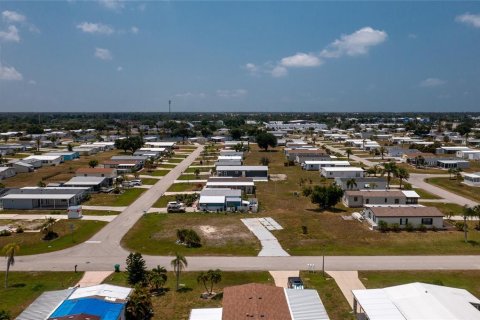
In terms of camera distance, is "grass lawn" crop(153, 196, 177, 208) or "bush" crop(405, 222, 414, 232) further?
"grass lawn" crop(153, 196, 177, 208)

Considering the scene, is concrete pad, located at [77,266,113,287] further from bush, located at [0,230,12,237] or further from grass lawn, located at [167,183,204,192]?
grass lawn, located at [167,183,204,192]

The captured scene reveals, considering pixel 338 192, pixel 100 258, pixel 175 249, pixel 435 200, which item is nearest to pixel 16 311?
pixel 100 258

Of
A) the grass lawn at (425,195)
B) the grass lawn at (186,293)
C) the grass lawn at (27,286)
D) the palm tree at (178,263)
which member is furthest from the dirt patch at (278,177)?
the grass lawn at (27,286)

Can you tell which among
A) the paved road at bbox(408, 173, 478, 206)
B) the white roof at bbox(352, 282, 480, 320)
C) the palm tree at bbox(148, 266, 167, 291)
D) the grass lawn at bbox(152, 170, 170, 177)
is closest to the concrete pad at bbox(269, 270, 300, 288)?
the white roof at bbox(352, 282, 480, 320)

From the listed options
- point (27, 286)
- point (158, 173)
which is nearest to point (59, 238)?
point (27, 286)

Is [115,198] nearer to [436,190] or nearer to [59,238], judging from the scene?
[59,238]

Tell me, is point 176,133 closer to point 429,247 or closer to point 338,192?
point 338,192
